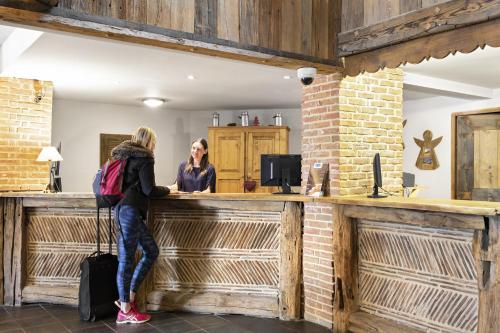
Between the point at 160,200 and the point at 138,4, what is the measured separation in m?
1.96

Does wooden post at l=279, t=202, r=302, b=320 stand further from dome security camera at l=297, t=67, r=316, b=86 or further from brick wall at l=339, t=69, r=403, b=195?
dome security camera at l=297, t=67, r=316, b=86

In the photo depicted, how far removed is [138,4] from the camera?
2959 millimetres

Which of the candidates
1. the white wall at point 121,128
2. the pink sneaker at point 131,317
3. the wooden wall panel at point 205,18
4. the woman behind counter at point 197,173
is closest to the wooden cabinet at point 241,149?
the white wall at point 121,128

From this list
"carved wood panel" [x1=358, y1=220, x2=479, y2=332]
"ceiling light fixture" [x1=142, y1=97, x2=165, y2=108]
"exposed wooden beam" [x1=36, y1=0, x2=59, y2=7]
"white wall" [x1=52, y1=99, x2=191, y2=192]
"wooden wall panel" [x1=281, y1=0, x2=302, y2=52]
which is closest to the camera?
"exposed wooden beam" [x1=36, y1=0, x2=59, y2=7]

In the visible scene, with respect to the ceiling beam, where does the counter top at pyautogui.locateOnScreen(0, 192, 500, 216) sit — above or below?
below

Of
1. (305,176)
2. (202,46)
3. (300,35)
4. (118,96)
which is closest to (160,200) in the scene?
(305,176)

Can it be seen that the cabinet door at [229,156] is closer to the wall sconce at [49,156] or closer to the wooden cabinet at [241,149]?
the wooden cabinet at [241,149]

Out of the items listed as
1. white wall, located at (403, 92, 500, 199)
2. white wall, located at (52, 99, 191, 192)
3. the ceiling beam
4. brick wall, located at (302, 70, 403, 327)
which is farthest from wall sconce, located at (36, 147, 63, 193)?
white wall, located at (403, 92, 500, 199)

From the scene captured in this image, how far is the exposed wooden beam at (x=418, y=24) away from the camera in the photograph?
2865 mm

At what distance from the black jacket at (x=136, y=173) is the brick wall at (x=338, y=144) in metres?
1.47

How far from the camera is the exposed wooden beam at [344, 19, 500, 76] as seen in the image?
9.40ft

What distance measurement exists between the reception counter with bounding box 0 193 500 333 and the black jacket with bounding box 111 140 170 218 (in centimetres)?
43

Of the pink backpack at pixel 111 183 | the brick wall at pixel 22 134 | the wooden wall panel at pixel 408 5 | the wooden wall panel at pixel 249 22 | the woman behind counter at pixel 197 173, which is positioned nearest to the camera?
the wooden wall panel at pixel 408 5

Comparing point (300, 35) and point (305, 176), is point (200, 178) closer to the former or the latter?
point (305, 176)
